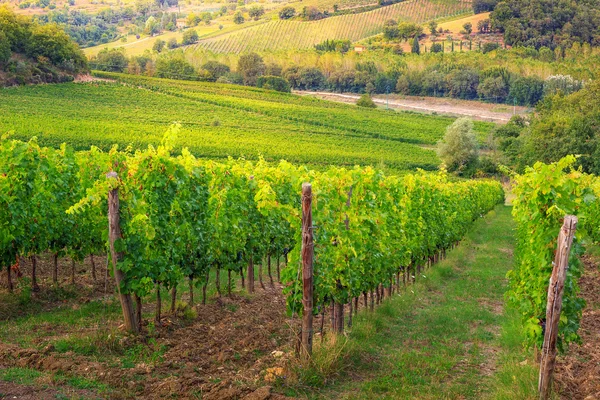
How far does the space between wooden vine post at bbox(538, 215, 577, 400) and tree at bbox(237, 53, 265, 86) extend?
104 meters

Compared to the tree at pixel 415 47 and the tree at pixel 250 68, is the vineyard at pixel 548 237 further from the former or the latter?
the tree at pixel 415 47

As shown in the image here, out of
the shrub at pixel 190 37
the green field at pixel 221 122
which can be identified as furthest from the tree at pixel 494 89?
the shrub at pixel 190 37

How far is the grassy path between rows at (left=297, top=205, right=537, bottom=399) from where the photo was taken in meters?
8.17

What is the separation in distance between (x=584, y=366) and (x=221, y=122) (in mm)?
57749

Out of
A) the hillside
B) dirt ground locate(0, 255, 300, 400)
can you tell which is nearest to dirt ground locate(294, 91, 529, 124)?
the hillside

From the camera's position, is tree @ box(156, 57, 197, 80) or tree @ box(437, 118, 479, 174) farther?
tree @ box(156, 57, 197, 80)

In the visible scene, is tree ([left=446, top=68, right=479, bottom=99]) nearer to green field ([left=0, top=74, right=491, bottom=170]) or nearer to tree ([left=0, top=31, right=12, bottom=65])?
green field ([left=0, top=74, right=491, bottom=170])

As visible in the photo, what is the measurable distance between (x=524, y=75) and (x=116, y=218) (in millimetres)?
120145

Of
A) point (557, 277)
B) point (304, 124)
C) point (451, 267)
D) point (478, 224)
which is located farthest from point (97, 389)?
point (304, 124)

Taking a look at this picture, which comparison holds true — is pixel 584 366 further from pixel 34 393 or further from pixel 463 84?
pixel 463 84

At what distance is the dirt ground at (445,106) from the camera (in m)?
102

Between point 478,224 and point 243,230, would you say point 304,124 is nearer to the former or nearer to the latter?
point 478,224

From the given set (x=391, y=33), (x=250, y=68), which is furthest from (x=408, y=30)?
(x=250, y=68)

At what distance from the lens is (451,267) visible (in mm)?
19234
